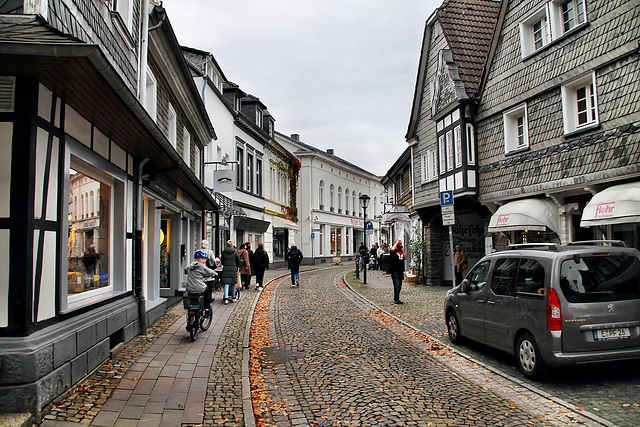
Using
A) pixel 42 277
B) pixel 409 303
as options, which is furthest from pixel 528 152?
pixel 42 277

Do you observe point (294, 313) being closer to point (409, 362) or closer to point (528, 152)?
point (409, 362)

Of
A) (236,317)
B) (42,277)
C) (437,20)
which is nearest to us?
(42,277)

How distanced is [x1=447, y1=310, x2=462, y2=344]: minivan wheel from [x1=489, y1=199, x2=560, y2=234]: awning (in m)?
5.32

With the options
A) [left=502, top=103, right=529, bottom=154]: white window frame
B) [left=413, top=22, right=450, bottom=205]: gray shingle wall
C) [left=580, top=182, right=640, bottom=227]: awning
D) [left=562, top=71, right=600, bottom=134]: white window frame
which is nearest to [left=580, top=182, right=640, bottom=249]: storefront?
[left=580, top=182, right=640, bottom=227]: awning

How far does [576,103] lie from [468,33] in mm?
7554

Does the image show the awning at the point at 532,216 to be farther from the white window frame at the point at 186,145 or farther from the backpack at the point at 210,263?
the white window frame at the point at 186,145

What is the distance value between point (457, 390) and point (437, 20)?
655 inches

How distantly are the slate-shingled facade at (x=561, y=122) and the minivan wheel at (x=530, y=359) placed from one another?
15.3ft

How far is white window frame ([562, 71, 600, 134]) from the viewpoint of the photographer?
38.3ft

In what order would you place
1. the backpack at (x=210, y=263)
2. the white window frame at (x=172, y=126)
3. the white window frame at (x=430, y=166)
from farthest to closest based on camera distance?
the white window frame at (x=430, y=166) < the white window frame at (x=172, y=126) < the backpack at (x=210, y=263)

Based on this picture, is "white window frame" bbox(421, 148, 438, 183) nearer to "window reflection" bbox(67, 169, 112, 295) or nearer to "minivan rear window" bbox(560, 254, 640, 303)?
"minivan rear window" bbox(560, 254, 640, 303)

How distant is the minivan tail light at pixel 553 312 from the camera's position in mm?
6055

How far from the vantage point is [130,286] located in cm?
883

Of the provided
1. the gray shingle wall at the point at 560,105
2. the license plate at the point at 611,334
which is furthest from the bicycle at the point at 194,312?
the gray shingle wall at the point at 560,105
